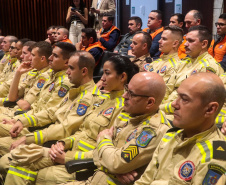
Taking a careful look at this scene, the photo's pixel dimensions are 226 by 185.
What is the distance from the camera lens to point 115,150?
72.5 inches

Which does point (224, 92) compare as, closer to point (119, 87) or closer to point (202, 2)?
point (119, 87)

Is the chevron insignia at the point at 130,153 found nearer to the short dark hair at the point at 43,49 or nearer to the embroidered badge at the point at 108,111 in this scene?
the embroidered badge at the point at 108,111

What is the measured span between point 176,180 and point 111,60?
1203mm

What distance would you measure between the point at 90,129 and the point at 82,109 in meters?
0.23

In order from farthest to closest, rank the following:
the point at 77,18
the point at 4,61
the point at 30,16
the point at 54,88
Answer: the point at 30,16
the point at 77,18
the point at 4,61
the point at 54,88

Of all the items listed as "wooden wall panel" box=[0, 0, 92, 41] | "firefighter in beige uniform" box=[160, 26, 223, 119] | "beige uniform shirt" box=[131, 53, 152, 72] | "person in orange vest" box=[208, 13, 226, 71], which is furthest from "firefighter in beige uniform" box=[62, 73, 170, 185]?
"wooden wall panel" box=[0, 0, 92, 41]

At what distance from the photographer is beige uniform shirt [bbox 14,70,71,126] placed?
2949 mm

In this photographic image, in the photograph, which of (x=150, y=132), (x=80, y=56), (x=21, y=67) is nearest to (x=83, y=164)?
(x=150, y=132)

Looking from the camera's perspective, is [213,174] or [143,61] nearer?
[213,174]

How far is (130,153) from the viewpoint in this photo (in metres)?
1.74

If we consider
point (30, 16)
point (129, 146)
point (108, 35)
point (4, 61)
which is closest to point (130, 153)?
point (129, 146)

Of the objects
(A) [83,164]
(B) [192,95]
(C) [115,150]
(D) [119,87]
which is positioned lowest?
(A) [83,164]

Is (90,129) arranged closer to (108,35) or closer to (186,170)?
(186,170)

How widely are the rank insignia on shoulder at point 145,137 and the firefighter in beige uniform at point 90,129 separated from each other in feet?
1.73
